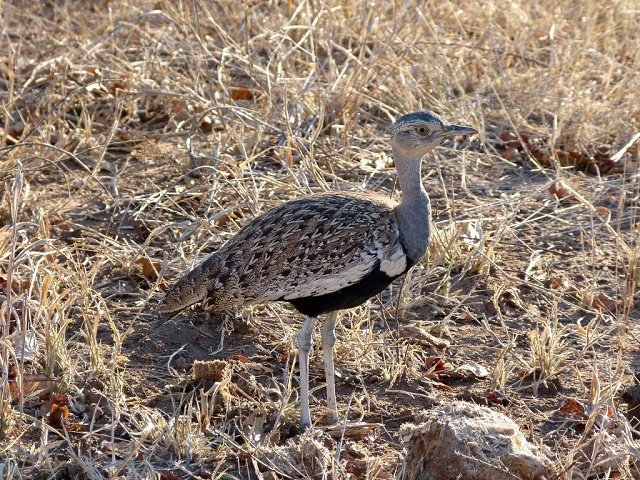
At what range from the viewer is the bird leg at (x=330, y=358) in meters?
4.82

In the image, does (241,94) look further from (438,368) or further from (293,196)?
(438,368)

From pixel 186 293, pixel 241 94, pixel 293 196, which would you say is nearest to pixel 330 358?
pixel 186 293

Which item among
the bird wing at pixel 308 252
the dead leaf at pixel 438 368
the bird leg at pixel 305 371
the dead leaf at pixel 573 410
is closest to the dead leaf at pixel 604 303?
the dead leaf at pixel 573 410

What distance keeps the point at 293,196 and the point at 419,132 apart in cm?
174

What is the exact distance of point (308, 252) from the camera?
468 cm

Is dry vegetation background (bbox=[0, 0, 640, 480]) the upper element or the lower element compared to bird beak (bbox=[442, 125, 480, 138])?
lower

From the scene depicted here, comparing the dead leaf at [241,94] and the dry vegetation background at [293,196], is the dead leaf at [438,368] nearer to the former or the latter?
the dry vegetation background at [293,196]

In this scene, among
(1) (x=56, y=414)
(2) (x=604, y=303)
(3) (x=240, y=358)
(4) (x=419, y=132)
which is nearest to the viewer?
→ (1) (x=56, y=414)

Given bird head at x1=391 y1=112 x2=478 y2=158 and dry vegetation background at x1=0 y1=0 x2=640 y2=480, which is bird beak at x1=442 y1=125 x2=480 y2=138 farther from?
dry vegetation background at x1=0 y1=0 x2=640 y2=480

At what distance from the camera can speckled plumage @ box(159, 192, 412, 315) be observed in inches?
183

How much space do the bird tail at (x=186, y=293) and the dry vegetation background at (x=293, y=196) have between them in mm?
127

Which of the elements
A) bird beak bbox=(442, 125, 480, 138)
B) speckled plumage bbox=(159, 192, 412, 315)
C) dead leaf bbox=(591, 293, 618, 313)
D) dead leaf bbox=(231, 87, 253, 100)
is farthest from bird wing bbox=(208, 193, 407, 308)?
dead leaf bbox=(231, 87, 253, 100)

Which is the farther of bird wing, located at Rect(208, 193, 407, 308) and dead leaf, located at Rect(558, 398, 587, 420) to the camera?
dead leaf, located at Rect(558, 398, 587, 420)

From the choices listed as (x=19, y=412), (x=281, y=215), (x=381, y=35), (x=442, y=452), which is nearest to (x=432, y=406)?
(x=442, y=452)
